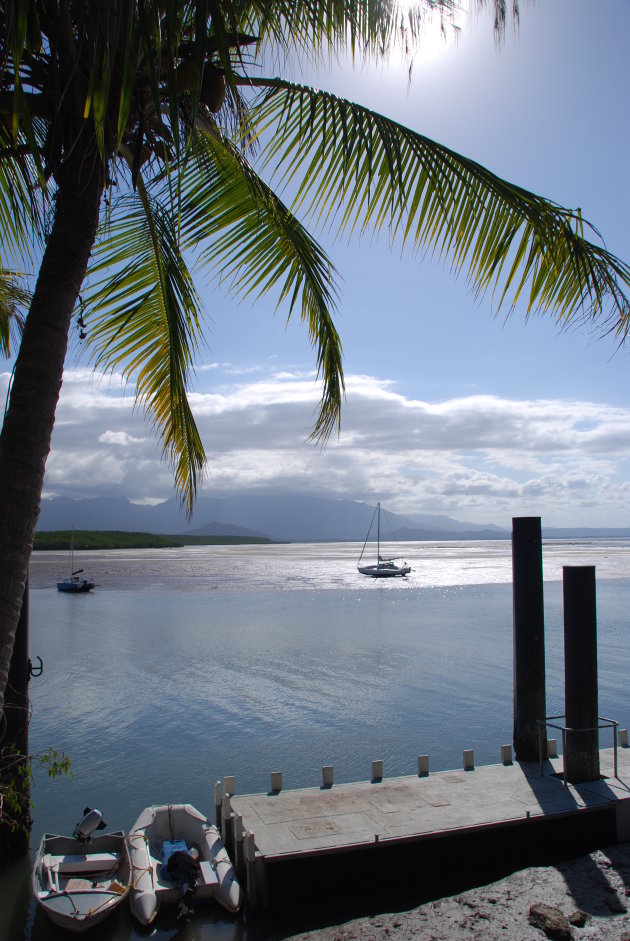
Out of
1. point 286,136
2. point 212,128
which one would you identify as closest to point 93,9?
point 212,128

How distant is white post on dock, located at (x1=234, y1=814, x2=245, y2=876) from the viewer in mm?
9750

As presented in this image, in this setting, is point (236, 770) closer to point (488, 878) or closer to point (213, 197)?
point (488, 878)

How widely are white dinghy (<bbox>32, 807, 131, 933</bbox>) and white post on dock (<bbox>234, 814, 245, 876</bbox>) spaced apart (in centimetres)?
151

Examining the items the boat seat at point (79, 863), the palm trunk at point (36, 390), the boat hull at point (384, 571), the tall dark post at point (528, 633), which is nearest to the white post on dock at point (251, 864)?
the boat seat at point (79, 863)

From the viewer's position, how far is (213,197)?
5590mm

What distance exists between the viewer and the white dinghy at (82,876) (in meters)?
9.19

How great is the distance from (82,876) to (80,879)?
7 cm

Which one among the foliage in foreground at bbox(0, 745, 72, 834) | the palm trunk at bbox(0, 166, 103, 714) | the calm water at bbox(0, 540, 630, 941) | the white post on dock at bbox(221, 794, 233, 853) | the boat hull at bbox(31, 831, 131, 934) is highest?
the palm trunk at bbox(0, 166, 103, 714)

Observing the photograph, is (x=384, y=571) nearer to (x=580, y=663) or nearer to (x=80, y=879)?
(x=580, y=663)

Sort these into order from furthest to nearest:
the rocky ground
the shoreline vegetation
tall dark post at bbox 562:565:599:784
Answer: the shoreline vegetation < tall dark post at bbox 562:565:599:784 < the rocky ground

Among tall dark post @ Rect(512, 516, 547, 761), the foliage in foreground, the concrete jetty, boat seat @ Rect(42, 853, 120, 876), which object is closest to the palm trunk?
the foliage in foreground

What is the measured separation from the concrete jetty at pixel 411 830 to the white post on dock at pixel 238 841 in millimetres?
14

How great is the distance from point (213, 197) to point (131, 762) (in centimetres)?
1507

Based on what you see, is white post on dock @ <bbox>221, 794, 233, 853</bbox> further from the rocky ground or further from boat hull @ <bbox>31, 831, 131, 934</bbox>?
the rocky ground
